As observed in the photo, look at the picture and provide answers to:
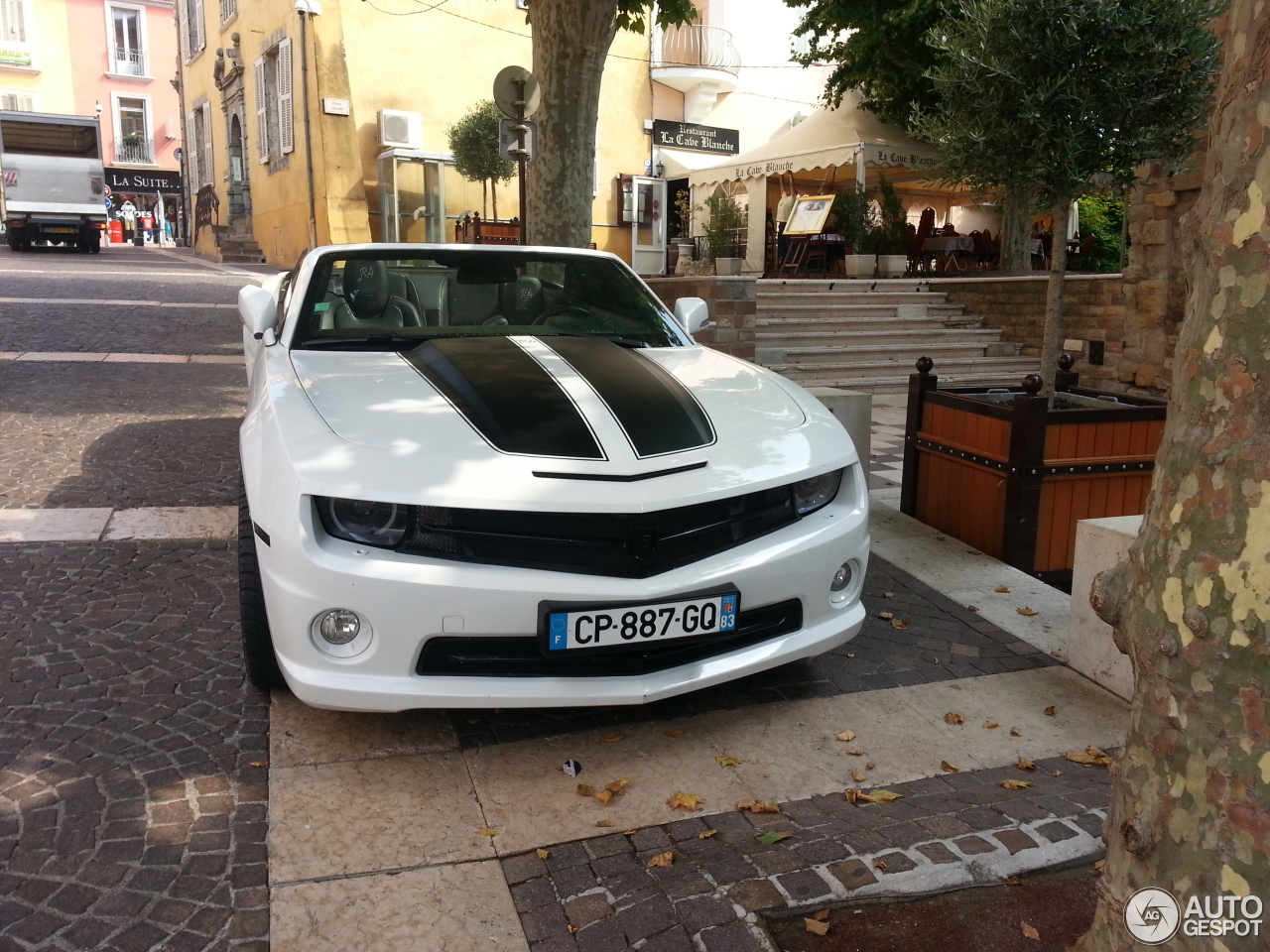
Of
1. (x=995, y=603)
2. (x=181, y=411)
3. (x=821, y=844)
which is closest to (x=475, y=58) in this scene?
(x=181, y=411)

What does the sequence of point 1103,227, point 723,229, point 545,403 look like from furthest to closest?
point 1103,227
point 723,229
point 545,403

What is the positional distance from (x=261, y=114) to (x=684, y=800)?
79.7ft

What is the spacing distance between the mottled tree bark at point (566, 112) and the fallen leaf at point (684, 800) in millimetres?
6145

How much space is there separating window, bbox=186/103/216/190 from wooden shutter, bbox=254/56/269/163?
19.5 ft

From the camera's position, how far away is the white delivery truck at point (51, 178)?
25.3 m

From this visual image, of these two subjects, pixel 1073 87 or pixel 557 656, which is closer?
pixel 557 656

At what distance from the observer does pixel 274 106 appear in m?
22.6

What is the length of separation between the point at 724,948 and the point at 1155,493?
1237mm

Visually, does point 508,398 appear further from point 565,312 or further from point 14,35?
point 14,35

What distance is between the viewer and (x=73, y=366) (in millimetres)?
9297

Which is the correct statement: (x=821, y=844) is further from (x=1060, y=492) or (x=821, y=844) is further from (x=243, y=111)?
(x=243, y=111)

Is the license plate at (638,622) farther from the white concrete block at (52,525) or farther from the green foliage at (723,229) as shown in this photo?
the green foliage at (723,229)

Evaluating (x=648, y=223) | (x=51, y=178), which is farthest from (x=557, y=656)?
(x=51, y=178)

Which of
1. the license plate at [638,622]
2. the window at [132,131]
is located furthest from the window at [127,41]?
the license plate at [638,622]
